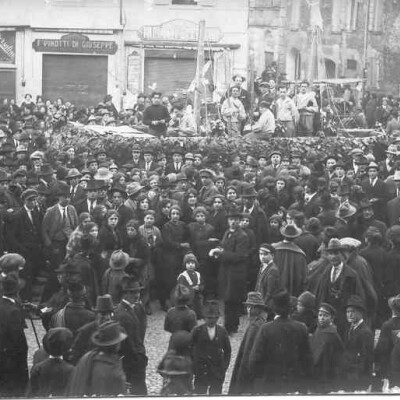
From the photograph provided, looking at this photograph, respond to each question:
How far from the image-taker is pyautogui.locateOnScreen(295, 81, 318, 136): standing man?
19922mm

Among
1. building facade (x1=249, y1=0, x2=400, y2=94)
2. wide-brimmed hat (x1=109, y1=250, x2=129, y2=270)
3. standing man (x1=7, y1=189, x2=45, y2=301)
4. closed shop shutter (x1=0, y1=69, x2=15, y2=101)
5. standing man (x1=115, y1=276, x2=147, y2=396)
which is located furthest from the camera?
closed shop shutter (x1=0, y1=69, x2=15, y2=101)

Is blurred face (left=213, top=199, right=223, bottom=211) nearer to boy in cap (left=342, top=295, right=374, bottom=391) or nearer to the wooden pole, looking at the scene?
boy in cap (left=342, top=295, right=374, bottom=391)

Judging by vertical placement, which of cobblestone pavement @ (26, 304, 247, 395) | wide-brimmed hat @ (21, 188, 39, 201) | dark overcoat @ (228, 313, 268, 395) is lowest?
cobblestone pavement @ (26, 304, 247, 395)

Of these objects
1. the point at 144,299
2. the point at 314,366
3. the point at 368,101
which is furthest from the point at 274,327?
the point at 368,101

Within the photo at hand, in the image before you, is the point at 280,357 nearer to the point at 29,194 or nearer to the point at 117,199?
the point at 29,194

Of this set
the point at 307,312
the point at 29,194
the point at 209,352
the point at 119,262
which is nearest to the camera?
the point at 209,352

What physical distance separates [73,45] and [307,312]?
893 cm

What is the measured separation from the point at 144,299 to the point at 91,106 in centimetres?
699

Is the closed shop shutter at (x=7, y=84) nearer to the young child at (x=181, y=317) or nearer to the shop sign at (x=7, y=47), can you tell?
the shop sign at (x=7, y=47)

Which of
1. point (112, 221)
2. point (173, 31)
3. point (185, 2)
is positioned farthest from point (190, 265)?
point (173, 31)

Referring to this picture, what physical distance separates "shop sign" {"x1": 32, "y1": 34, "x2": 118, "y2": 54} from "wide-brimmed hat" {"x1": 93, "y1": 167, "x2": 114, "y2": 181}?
2467 mm

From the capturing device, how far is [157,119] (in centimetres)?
1883

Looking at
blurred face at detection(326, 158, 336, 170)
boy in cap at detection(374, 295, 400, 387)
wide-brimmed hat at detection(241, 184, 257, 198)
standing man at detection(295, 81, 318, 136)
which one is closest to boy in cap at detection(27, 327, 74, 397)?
boy in cap at detection(374, 295, 400, 387)

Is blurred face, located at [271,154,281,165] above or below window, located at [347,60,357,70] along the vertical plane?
below
